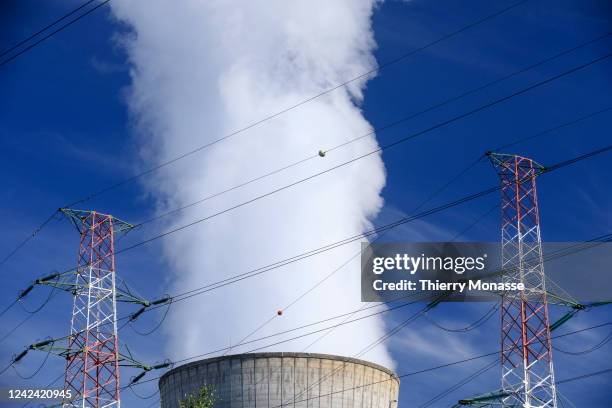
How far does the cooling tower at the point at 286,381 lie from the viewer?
6962cm

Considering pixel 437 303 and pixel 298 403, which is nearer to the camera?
pixel 437 303

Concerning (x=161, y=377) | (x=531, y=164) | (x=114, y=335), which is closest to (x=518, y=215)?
(x=531, y=164)

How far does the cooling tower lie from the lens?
69.6 metres

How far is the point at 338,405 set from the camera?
69875mm

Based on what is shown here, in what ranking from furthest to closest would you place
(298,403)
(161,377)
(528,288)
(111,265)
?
(161,377), (298,403), (111,265), (528,288)

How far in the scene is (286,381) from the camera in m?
69.9

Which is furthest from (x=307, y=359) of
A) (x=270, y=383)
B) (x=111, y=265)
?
(x=111, y=265)

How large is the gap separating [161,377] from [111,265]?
26042 millimetres

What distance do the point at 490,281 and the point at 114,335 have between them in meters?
20.9

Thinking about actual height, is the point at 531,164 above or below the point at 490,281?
above

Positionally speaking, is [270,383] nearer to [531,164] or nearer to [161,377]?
[161,377]

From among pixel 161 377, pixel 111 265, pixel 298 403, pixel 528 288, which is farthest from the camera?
pixel 161 377

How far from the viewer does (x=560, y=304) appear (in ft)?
166

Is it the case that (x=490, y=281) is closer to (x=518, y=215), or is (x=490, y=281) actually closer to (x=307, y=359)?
(x=518, y=215)
